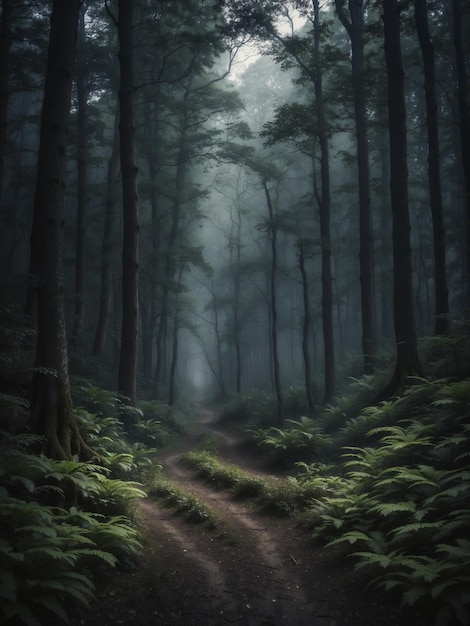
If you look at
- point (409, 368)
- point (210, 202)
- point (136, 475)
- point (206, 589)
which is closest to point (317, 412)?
point (409, 368)

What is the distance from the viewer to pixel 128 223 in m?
11.6

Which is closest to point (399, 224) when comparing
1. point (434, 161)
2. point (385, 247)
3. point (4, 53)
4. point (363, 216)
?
point (434, 161)

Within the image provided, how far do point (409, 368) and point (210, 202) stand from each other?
27.4m

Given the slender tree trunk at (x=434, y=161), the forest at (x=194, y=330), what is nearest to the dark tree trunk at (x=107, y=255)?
the forest at (x=194, y=330)

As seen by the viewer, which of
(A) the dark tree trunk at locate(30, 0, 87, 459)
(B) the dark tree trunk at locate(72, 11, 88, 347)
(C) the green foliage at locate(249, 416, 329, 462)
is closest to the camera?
(A) the dark tree trunk at locate(30, 0, 87, 459)

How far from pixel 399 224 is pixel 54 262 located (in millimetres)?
9177

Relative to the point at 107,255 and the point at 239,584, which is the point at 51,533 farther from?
the point at 107,255

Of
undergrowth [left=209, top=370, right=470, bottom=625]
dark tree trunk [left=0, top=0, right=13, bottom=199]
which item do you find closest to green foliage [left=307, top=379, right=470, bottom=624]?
undergrowth [left=209, top=370, right=470, bottom=625]

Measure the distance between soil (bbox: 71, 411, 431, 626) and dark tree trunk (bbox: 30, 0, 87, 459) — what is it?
7.34 ft

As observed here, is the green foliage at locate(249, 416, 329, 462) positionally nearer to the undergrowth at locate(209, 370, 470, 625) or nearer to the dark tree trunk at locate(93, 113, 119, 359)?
the undergrowth at locate(209, 370, 470, 625)

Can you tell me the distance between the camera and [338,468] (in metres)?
8.91

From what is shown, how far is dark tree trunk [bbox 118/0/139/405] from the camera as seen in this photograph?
37.8 feet

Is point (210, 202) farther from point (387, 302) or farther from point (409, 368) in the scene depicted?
point (409, 368)

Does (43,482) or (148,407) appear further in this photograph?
(148,407)
